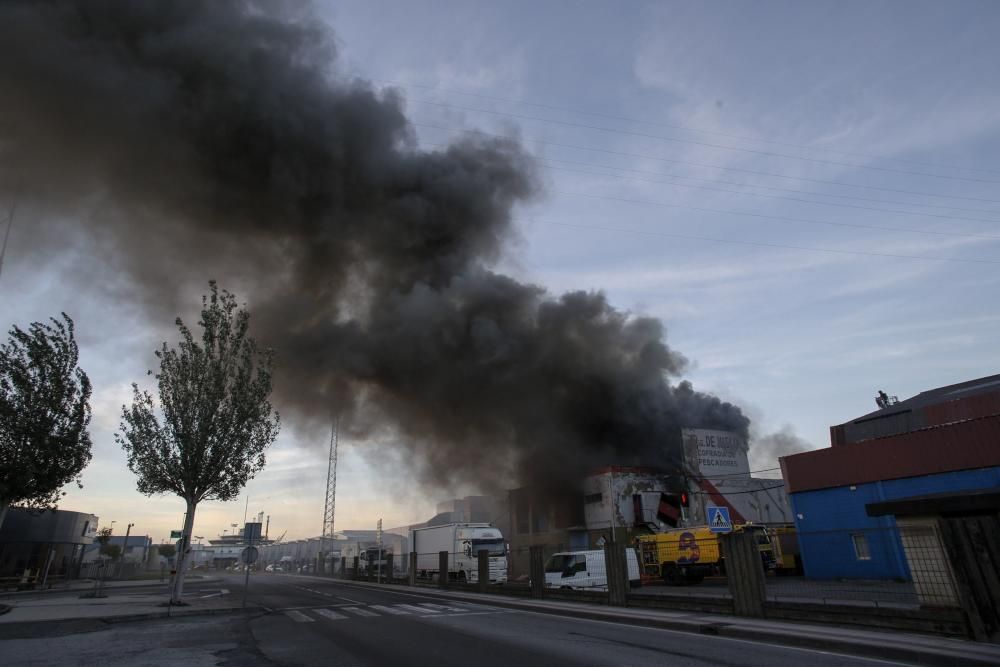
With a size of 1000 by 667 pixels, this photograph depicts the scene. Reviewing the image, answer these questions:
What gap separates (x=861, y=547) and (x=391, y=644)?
56.6 feet

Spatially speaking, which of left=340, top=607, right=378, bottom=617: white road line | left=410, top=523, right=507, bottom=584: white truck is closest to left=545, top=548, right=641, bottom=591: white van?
left=410, top=523, right=507, bottom=584: white truck

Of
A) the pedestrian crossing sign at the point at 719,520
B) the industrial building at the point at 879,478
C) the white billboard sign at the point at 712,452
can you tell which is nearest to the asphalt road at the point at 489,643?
the pedestrian crossing sign at the point at 719,520

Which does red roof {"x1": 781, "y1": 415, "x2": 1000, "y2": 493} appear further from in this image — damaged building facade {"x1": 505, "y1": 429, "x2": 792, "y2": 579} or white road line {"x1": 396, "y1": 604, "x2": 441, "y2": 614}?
white road line {"x1": 396, "y1": 604, "x2": 441, "y2": 614}

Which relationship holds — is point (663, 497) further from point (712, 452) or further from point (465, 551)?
point (465, 551)

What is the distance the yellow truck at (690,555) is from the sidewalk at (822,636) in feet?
27.7

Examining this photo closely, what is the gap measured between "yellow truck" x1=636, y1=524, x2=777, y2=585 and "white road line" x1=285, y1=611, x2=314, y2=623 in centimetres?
1324

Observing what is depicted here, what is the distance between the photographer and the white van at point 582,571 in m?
15.6

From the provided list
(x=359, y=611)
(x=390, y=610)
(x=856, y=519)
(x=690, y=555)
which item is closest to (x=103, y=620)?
(x=359, y=611)

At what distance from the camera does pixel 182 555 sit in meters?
16.1

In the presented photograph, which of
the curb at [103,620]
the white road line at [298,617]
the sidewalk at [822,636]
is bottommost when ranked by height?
the sidewalk at [822,636]

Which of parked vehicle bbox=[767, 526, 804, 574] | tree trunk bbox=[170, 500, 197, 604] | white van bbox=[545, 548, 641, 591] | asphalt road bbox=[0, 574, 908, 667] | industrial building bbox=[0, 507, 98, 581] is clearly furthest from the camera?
industrial building bbox=[0, 507, 98, 581]

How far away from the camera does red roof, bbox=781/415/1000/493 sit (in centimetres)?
1712

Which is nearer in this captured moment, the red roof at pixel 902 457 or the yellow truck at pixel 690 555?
the red roof at pixel 902 457

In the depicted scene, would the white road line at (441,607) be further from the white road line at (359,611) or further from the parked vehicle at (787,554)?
the parked vehicle at (787,554)
